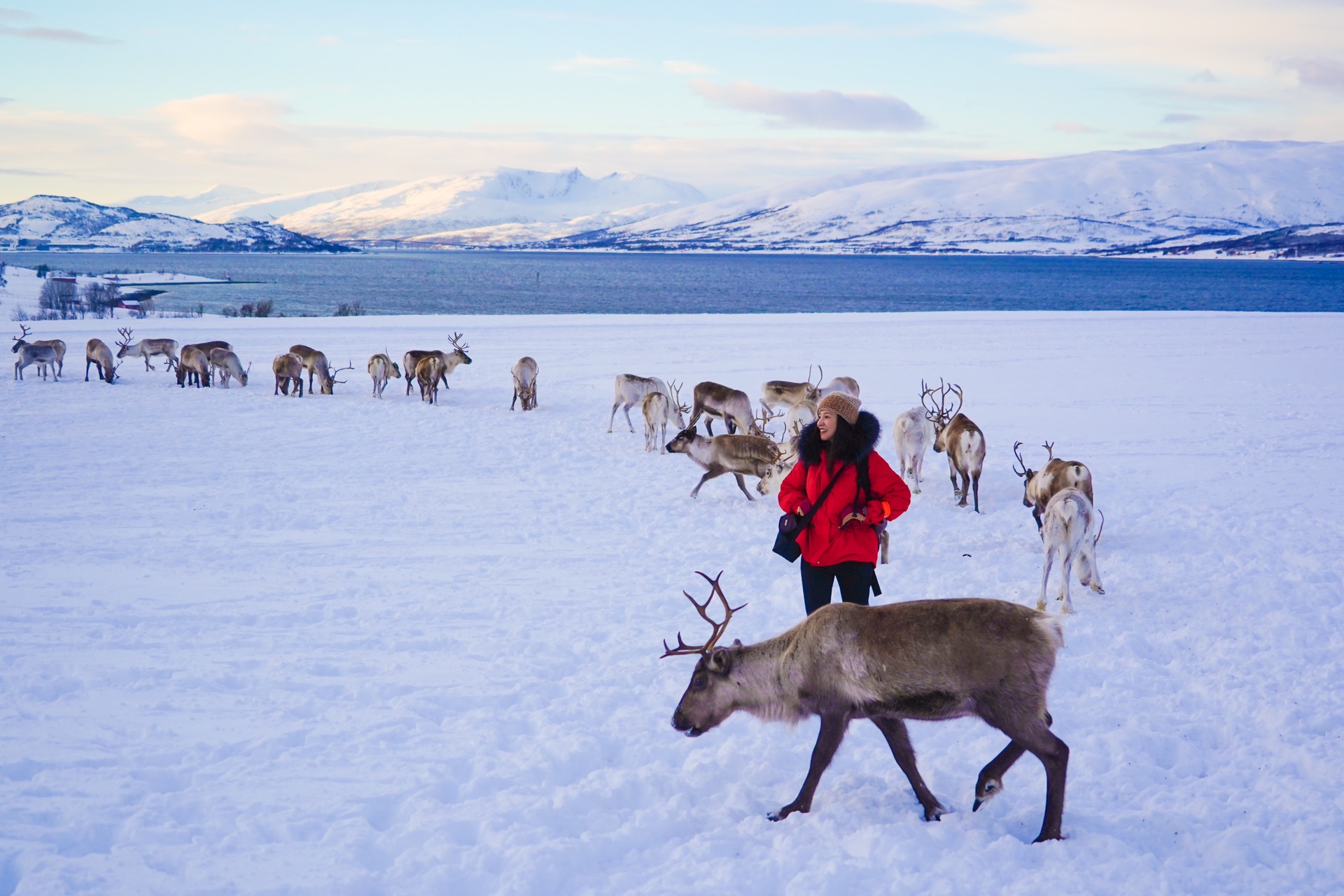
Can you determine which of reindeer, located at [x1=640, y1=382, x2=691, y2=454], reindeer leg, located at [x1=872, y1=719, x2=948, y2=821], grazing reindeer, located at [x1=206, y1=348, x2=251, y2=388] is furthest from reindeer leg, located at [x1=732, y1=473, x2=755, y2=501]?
grazing reindeer, located at [x1=206, y1=348, x2=251, y2=388]

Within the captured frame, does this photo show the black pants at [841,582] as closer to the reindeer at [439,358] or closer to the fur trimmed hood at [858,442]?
the fur trimmed hood at [858,442]

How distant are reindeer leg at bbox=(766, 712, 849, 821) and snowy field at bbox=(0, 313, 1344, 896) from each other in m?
0.07

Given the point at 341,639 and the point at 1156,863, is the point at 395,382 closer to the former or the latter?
the point at 341,639

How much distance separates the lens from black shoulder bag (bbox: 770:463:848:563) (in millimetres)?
5359

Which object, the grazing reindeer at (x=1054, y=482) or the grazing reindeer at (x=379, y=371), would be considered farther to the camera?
the grazing reindeer at (x=379, y=371)

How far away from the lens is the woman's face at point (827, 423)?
5.30m

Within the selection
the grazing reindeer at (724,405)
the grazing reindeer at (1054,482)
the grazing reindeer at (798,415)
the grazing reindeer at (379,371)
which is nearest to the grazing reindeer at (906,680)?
the grazing reindeer at (1054,482)

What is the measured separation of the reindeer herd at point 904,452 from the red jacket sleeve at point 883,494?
1564 millimetres

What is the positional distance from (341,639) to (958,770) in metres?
4.49

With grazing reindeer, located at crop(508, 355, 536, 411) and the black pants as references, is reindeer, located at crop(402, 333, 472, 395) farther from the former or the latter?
the black pants

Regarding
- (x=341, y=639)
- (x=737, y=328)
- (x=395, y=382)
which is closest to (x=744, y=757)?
(x=341, y=639)

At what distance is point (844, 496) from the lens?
211 inches

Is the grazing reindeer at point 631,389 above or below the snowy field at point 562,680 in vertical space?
above

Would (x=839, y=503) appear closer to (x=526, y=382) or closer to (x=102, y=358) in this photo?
(x=526, y=382)
